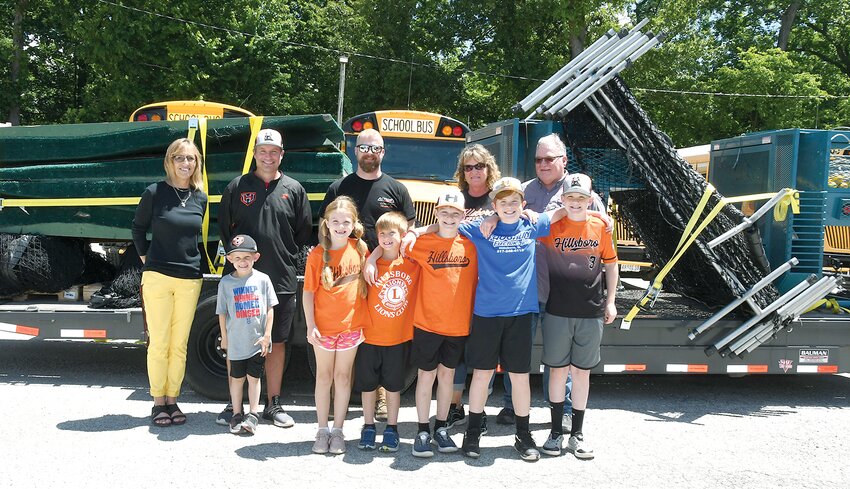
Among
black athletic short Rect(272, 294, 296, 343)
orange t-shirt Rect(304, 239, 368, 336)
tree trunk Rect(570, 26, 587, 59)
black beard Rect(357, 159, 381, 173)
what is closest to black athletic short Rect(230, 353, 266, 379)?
black athletic short Rect(272, 294, 296, 343)

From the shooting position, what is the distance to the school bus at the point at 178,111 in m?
6.88

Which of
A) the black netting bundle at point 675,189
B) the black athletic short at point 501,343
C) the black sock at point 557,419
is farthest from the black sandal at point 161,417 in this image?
the black netting bundle at point 675,189

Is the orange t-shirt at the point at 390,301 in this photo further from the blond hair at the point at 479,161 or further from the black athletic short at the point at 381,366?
the blond hair at the point at 479,161

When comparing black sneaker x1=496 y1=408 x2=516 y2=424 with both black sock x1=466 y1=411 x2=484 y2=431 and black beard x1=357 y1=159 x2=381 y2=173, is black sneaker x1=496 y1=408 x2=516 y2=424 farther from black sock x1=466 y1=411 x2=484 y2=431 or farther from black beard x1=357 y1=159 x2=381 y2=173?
black beard x1=357 y1=159 x2=381 y2=173

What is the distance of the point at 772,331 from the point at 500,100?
60.1 ft

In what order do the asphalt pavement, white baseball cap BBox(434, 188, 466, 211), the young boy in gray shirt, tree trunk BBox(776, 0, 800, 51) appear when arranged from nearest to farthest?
1. the asphalt pavement
2. white baseball cap BBox(434, 188, 466, 211)
3. the young boy in gray shirt
4. tree trunk BBox(776, 0, 800, 51)

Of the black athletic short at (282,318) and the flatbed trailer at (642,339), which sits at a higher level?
the black athletic short at (282,318)

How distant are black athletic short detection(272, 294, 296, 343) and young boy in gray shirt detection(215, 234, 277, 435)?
5.5 inches

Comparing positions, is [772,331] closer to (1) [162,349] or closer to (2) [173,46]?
(1) [162,349]

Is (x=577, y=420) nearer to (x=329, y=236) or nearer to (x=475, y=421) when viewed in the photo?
(x=475, y=421)

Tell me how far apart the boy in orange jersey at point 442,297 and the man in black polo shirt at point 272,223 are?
87 centimetres

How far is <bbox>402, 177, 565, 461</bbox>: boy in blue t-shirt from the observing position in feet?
13.0

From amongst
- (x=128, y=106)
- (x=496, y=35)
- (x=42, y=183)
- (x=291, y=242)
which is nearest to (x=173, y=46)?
(x=128, y=106)

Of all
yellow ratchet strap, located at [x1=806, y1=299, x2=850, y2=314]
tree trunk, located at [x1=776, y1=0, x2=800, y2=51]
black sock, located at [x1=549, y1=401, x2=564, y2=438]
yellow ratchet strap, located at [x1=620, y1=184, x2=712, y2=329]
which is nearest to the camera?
black sock, located at [x1=549, y1=401, x2=564, y2=438]
